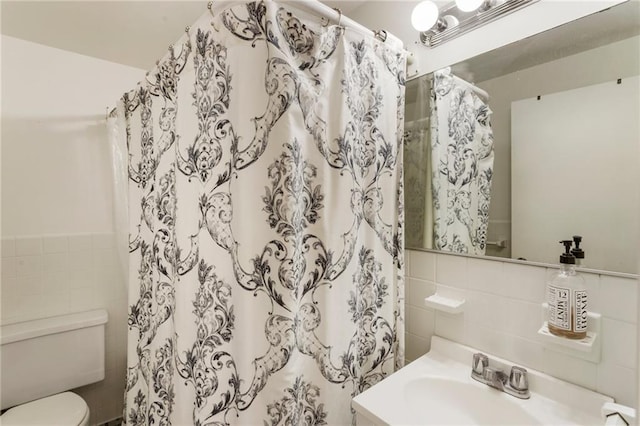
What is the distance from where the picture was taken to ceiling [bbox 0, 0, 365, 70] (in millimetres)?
1276

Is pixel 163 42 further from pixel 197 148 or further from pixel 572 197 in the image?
pixel 572 197

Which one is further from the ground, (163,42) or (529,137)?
(163,42)

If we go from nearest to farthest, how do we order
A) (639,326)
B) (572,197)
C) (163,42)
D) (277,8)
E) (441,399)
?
(639,326) → (277,8) → (572,197) → (441,399) → (163,42)

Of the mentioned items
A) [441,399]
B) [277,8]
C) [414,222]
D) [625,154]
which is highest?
[277,8]

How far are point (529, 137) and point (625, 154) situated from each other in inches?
8.5

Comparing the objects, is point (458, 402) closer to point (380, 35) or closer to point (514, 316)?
point (514, 316)

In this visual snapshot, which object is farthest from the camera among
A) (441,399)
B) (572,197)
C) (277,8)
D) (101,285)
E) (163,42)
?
(101,285)

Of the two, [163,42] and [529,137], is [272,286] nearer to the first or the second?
[529,137]

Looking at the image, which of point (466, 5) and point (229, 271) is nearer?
point (229, 271)

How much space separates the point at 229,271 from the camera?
2.34 ft

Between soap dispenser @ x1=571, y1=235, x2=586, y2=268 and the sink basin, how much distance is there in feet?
1.10

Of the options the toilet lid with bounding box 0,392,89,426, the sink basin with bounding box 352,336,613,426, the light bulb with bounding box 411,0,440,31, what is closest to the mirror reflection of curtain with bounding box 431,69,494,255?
the light bulb with bounding box 411,0,440,31

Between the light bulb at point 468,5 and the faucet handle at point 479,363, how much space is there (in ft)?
3.64

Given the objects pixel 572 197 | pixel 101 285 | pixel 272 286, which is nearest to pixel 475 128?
pixel 572 197
